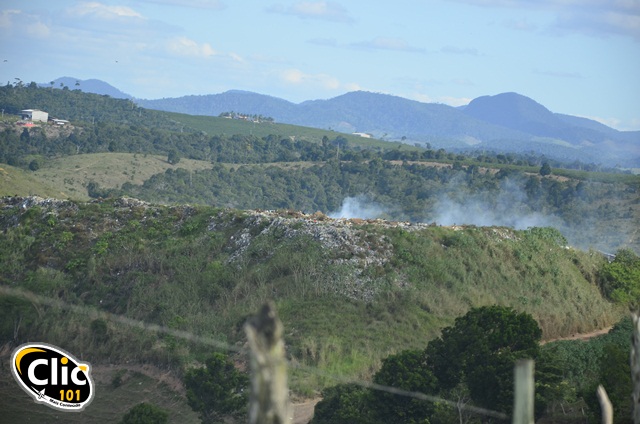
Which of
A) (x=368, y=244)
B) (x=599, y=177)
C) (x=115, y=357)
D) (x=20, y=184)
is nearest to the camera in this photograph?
(x=115, y=357)

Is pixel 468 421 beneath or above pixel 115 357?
above

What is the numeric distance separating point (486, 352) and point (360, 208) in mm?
51885

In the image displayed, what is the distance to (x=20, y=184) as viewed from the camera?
52.5m

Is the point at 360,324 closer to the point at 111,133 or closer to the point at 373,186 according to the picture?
the point at 373,186

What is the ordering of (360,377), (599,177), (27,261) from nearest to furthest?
(360,377), (27,261), (599,177)

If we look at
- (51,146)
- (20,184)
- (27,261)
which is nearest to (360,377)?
(27,261)

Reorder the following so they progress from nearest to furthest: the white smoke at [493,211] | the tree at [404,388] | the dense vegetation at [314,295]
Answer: the tree at [404,388] → the dense vegetation at [314,295] → the white smoke at [493,211]

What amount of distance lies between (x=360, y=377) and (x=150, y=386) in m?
5.81

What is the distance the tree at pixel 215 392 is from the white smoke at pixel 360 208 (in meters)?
44.0

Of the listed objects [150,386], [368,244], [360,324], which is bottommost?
[150,386]

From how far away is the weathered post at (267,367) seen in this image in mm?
5617

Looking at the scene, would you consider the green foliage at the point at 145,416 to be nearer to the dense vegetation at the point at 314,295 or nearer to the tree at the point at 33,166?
the dense vegetation at the point at 314,295

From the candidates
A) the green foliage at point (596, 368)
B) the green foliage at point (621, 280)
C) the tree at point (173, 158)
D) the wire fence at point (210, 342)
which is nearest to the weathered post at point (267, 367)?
the green foliage at point (596, 368)

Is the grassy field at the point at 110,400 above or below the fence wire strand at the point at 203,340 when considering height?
below
